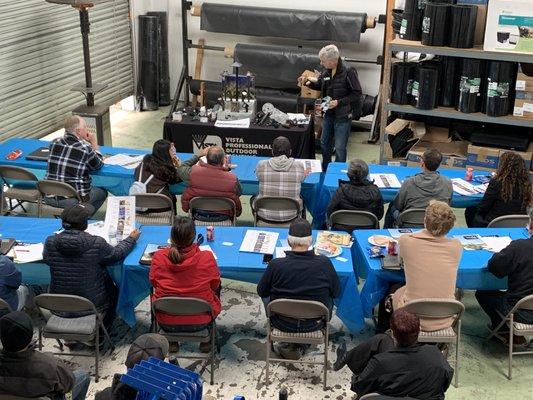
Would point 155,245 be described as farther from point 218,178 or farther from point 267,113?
point 267,113

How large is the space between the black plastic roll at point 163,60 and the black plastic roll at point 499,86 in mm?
5621

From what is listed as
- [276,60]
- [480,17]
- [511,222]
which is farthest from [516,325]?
[276,60]

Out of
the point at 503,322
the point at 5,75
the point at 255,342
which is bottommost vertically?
the point at 255,342

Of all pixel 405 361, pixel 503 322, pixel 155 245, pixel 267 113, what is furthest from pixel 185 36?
pixel 405 361

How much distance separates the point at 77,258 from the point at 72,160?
2125 millimetres

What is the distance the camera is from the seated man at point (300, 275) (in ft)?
16.1

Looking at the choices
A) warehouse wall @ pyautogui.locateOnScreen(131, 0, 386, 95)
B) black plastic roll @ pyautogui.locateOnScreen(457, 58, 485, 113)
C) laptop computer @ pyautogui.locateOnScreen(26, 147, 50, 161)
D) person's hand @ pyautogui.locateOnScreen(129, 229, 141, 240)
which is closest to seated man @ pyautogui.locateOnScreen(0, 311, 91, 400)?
person's hand @ pyautogui.locateOnScreen(129, 229, 141, 240)

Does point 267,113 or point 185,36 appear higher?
point 185,36

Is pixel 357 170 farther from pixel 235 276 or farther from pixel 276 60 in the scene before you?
pixel 276 60

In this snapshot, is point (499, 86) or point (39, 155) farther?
point (499, 86)

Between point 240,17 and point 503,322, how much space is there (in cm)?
704

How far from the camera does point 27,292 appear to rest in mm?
5469

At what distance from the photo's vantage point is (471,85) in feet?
27.0

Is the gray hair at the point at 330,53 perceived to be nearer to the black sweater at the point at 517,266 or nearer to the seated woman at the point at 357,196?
the seated woman at the point at 357,196
